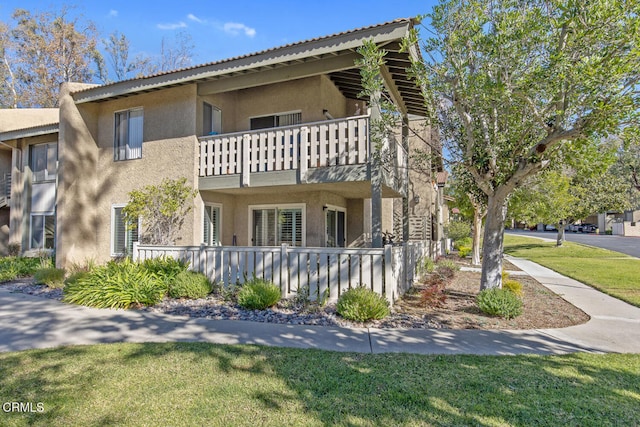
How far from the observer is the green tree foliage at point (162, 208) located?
447 inches

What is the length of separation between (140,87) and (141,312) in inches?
302

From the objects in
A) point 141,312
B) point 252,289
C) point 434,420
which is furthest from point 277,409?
point 141,312

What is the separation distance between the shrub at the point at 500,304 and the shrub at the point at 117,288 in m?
7.32

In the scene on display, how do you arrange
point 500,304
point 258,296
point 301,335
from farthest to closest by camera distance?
point 258,296, point 500,304, point 301,335

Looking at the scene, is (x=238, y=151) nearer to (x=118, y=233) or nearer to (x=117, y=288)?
(x=117, y=288)

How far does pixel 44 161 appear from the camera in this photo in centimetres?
1616

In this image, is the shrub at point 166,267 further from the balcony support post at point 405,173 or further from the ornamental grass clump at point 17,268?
the balcony support post at point 405,173

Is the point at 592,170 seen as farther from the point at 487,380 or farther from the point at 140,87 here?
the point at 140,87

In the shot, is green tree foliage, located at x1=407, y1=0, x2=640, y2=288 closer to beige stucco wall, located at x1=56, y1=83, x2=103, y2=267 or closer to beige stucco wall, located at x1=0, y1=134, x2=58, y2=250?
beige stucco wall, located at x1=56, y1=83, x2=103, y2=267

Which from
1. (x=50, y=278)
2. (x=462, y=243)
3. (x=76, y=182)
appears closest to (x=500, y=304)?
(x=50, y=278)

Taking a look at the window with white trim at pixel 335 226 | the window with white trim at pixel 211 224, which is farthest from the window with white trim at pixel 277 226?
the window with white trim at pixel 211 224

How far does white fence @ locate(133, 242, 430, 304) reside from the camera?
796cm

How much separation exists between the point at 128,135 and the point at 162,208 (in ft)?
12.8

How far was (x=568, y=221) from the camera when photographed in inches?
1179
